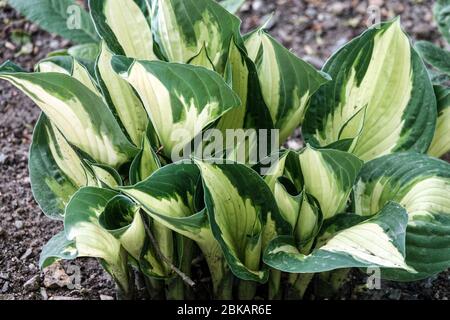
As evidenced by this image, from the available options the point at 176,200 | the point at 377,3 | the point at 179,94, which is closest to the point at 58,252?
the point at 176,200

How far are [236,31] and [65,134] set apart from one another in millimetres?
332

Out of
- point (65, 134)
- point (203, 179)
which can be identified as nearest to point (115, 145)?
point (65, 134)

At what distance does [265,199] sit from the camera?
1102mm

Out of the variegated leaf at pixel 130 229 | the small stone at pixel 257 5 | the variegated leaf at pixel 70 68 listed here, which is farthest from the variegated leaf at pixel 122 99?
the small stone at pixel 257 5

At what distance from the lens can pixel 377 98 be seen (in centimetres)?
125

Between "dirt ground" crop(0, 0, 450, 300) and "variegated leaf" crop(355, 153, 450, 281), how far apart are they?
28 centimetres

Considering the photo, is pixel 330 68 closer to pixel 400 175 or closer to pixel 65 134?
pixel 400 175

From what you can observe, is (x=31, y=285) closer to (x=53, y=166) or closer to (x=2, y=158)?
(x=53, y=166)

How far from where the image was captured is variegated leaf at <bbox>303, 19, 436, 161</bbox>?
1.21m

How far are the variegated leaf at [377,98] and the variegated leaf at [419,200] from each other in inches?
3.0

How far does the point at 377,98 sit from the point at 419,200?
22 centimetres

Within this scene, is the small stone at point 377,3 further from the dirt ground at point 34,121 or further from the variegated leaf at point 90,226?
the variegated leaf at point 90,226

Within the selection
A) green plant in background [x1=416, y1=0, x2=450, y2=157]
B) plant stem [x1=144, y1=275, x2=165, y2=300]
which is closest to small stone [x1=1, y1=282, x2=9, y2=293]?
plant stem [x1=144, y1=275, x2=165, y2=300]

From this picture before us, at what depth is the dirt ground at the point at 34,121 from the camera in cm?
136
